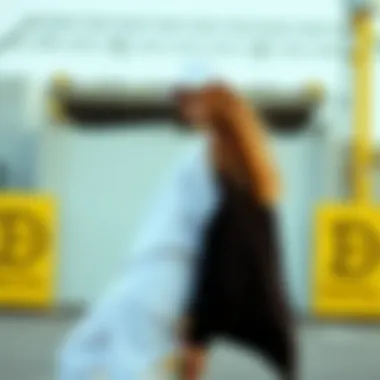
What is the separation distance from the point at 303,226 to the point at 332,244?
87 cm

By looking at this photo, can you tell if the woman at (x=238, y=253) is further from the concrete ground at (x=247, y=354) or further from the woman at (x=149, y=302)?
the concrete ground at (x=247, y=354)

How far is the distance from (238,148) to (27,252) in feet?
43.0

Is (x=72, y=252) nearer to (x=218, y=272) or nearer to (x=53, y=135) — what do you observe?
(x=53, y=135)

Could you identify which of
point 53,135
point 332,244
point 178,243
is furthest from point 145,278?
point 53,135

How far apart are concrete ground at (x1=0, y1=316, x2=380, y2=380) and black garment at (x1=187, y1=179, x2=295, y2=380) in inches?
144

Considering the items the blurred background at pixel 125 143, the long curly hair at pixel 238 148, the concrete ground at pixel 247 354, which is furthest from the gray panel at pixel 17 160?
the long curly hair at pixel 238 148

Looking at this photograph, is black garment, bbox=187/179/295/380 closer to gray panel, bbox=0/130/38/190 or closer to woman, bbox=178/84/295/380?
woman, bbox=178/84/295/380

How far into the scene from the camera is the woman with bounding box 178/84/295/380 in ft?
14.0

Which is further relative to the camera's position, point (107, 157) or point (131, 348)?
point (107, 157)

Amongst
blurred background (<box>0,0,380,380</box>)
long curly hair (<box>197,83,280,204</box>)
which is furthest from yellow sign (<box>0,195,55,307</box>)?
long curly hair (<box>197,83,280,204</box>)

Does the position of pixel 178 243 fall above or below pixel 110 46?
below

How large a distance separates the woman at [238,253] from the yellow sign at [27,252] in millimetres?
12984

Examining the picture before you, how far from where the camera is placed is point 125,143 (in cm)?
1822

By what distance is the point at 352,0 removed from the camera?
18891 millimetres
